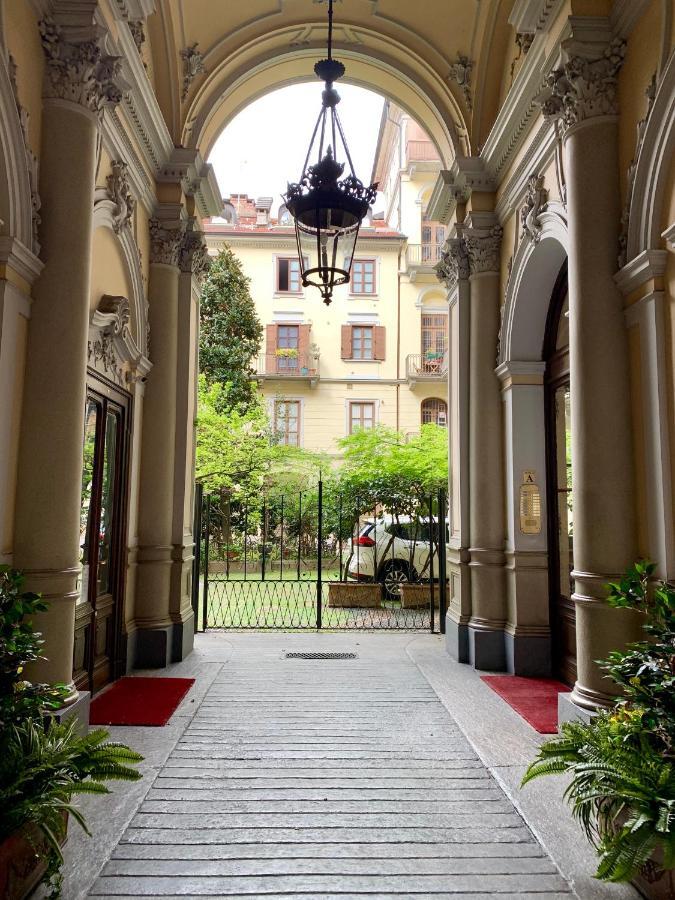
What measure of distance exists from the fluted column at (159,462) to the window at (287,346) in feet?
54.0

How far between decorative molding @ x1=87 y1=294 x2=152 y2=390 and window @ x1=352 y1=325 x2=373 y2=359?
18.2m

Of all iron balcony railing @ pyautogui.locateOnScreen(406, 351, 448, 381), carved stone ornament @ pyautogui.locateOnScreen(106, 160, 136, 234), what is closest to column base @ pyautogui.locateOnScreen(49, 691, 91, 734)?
carved stone ornament @ pyautogui.locateOnScreen(106, 160, 136, 234)

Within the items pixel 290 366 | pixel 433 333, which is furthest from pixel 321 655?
pixel 433 333

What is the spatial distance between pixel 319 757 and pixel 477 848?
1446 mm

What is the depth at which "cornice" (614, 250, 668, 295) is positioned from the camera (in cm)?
417

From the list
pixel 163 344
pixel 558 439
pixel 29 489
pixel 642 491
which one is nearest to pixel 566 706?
pixel 642 491

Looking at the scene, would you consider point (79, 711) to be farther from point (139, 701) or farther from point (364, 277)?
point (364, 277)

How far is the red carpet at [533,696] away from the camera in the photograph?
17.3 ft

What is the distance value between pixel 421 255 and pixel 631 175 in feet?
69.0

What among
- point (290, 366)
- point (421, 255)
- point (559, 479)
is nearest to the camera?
point (559, 479)

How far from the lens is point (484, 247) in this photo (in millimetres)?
7586

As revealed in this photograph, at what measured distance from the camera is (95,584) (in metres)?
5.93

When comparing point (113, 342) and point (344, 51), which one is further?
point (344, 51)

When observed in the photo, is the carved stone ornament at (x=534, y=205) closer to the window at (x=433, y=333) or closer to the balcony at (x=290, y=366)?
the balcony at (x=290, y=366)
